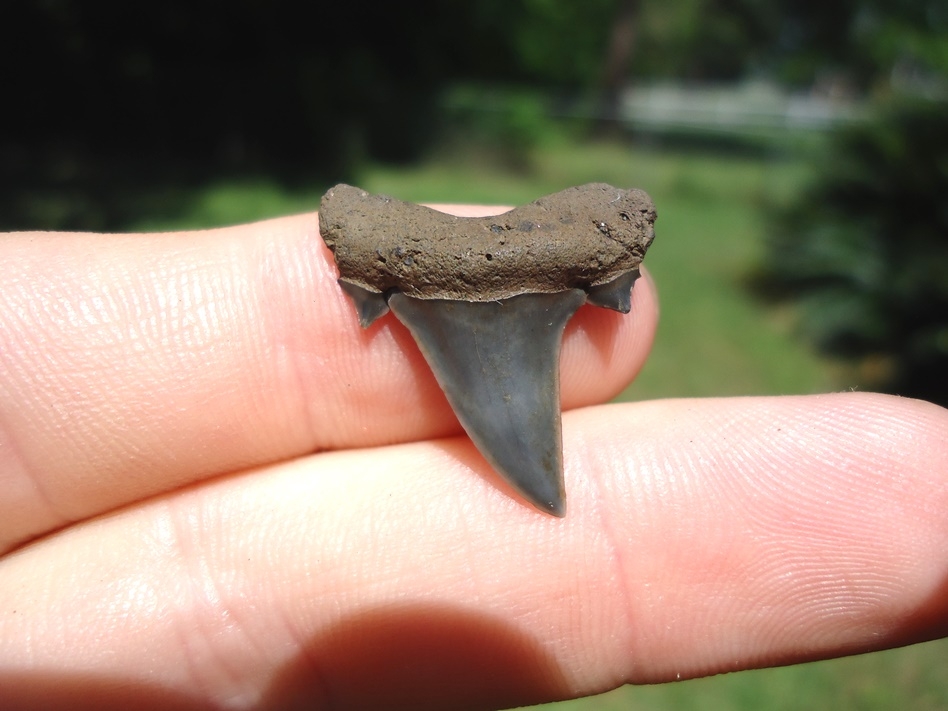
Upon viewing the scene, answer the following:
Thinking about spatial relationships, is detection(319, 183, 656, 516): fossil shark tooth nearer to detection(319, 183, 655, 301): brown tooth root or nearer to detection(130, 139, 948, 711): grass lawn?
Result: detection(319, 183, 655, 301): brown tooth root

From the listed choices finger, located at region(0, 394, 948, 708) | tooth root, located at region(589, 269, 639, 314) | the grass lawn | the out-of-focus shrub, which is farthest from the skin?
the out-of-focus shrub

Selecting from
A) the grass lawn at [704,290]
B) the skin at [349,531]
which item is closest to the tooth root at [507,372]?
the skin at [349,531]

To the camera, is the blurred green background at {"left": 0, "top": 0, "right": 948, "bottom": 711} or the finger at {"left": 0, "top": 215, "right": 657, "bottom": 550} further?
the blurred green background at {"left": 0, "top": 0, "right": 948, "bottom": 711}

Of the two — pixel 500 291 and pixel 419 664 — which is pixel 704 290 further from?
pixel 419 664

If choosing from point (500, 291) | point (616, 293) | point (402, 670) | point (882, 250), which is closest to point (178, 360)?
point (500, 291)

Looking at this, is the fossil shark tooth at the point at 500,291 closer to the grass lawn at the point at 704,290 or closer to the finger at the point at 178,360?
the finger at the point at 178,360

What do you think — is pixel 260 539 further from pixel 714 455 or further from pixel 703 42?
pixel 703 42

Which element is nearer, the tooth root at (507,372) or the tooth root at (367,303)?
the tooth root at (507,372)
